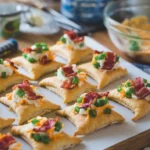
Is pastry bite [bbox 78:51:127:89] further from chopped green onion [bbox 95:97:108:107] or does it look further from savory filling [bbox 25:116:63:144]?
savory filling [bbox 25:116:63:144]

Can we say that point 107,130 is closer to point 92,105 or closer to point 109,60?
point 92,105

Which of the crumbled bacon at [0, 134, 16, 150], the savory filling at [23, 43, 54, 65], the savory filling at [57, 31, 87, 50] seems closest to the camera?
the crumbled bacon at [0, 134, 16, 150]

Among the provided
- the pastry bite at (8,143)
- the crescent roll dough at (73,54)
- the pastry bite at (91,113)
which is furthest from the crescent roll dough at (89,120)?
the crescent roll dough at (73,54)

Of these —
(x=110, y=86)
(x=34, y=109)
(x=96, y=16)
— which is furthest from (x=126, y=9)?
(x=34, y=109)

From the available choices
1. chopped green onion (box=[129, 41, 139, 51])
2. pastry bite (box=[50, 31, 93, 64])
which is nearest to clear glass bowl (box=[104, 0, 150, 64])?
chopped green onion (box=[129, 41, 139, 51])

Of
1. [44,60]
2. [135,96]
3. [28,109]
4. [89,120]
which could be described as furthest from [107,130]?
[44,60]
